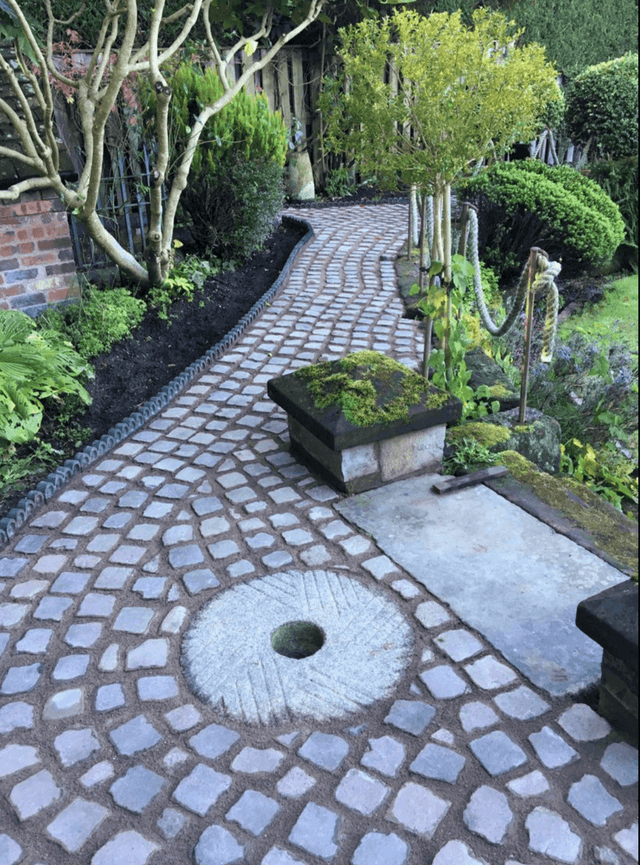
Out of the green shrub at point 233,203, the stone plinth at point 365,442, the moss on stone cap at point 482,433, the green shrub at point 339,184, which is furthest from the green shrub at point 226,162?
the green shrub at point 339,184

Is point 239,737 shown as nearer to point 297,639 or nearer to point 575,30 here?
point 297,639

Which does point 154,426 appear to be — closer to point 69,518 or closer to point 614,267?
point 69,518

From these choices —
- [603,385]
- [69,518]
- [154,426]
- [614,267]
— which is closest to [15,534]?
[69,518]

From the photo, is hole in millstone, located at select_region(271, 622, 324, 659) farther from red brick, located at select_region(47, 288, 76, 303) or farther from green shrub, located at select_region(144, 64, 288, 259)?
green shrub, located at select_region(144, 64, 288, 259)

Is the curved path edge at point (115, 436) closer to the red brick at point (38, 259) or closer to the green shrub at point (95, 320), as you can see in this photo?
the green shrub at point (95, 320)

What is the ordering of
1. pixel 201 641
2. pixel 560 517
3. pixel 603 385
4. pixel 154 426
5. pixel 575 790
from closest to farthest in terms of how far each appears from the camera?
pixel 575 790 → pixel 201 641 → pixel 560 517 → pixel 154 426 → pixel 603 385

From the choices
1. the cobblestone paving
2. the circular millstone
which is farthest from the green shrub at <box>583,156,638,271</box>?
the circular millstone

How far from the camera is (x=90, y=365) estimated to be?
5258mm

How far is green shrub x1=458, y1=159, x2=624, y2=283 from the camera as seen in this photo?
305 inches

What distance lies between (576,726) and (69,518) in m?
2.66

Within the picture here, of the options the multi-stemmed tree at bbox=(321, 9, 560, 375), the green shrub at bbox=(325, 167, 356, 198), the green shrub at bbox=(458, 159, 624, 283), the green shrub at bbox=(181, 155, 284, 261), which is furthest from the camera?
the green shrub at bbox=(325, 167, 356, 198)

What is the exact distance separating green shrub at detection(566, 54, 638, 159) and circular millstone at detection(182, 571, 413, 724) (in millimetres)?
8917

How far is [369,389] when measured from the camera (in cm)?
398

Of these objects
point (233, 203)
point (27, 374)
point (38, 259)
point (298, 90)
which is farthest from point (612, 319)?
point (298, 90)
